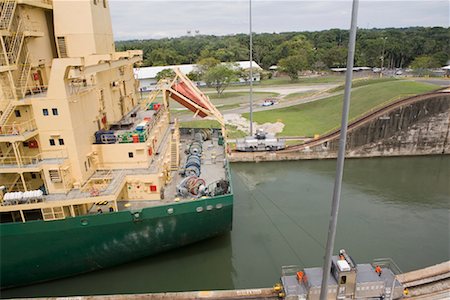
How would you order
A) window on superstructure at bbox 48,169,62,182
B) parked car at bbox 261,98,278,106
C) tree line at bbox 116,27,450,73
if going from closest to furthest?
window on superstructure at bbox 48,169,62,182, parked car at bbox 261,98,278,106, tree line at bbox 116,27,450,73

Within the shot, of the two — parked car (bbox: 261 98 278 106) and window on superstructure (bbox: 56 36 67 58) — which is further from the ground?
window on superstructure (bbox: 56 36 67 58)

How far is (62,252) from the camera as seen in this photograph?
1271cm

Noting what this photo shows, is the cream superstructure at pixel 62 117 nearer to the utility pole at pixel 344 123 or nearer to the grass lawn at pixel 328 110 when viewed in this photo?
the utility pole at pixel 344 123

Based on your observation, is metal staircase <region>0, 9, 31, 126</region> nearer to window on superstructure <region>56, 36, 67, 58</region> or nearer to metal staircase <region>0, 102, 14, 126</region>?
metal staircase <region>0, 102, 14, 126</region>

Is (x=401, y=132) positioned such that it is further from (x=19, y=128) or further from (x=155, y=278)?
(x=19, y=128)

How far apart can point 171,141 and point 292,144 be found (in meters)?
13.3

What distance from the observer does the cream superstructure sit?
1257 cm

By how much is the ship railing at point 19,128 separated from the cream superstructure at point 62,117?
38mm

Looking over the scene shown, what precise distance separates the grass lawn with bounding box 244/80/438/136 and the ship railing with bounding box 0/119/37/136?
2306 cm

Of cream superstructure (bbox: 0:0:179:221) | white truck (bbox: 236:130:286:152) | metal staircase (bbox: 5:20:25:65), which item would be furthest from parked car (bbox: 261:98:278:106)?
metal staircase (bbox: 5:20:25:65)

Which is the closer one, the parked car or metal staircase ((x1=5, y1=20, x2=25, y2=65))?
metal staircase ((x1=5, y1=20, x2=25, y2=65))

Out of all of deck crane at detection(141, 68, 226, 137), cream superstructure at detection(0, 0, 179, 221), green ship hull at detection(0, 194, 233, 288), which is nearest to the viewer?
green ship hull at detection(0, 194, 233, 288)

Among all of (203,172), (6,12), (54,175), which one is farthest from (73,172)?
(6,12)

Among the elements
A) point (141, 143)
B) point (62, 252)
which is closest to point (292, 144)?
point (141, 143)
